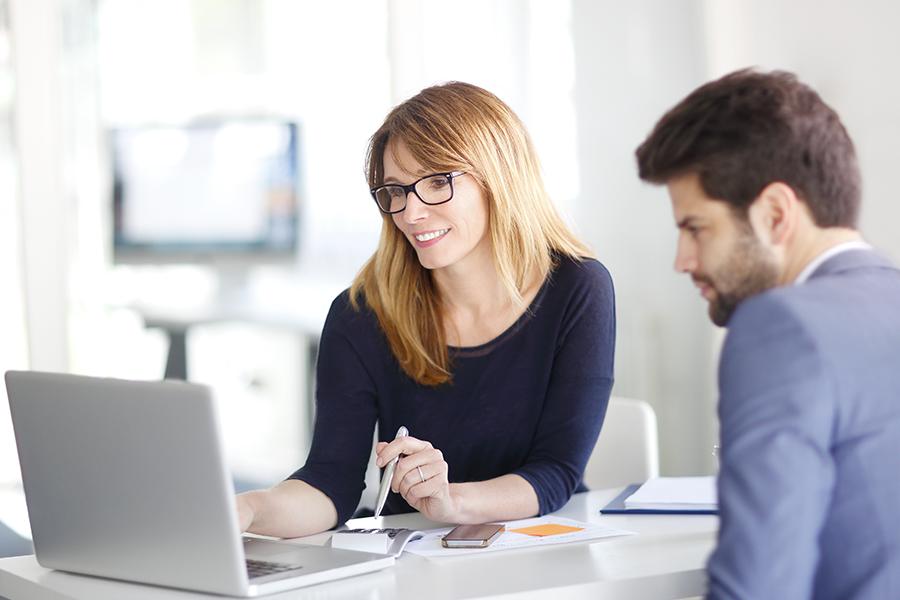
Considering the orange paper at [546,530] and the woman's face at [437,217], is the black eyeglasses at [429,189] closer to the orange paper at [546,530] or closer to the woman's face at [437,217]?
the woman's face at [437,217]

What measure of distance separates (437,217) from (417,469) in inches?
21.3

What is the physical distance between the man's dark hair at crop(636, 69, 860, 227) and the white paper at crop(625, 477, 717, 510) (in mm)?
670

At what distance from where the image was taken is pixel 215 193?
4301mm

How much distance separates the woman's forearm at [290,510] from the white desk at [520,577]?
0.94 feet

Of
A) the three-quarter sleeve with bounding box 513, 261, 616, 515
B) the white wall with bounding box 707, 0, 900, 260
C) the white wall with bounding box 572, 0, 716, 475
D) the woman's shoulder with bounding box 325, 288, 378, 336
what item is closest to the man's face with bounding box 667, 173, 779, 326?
the three-quarter sleeve with bounding box 513, 261, 616, 515

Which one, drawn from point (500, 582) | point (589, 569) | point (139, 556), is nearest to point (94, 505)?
point (139, 556)

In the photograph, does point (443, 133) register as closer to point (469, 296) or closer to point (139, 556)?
point (469, 296)

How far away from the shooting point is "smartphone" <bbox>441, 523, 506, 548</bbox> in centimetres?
160

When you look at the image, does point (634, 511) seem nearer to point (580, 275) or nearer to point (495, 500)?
point (495, 500)

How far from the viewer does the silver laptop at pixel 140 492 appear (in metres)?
1.35

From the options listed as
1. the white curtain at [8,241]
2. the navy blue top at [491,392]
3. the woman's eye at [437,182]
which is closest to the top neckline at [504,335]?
the navy blue top at [491,392]

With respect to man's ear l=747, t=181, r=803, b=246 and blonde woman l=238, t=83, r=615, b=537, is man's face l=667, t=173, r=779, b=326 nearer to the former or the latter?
man's ear l=747, t=181, r=803, b=246

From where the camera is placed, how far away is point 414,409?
6.97 ft

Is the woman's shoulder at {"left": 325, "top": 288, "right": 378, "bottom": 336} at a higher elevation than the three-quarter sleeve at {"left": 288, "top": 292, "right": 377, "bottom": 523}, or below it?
higher
